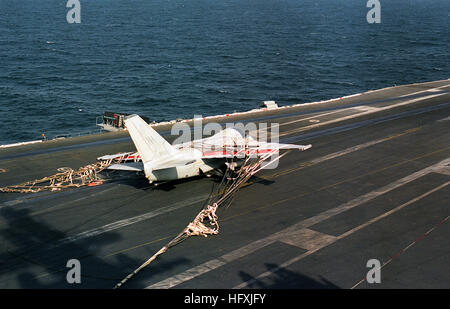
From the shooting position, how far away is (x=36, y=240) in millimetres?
29844

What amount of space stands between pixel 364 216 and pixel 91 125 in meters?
58.0

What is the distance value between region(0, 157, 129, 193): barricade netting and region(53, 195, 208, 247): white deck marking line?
8.41m

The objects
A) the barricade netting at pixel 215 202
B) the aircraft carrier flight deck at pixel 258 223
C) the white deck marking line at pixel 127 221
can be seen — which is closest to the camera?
the aircraft carrier flight deck at pixel 258 223

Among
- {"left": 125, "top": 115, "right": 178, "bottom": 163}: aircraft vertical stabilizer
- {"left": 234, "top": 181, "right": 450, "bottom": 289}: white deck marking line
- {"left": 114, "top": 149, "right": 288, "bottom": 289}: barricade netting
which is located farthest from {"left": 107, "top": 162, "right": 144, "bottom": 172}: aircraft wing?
{"left": 234, "top": 181, "right": 450, "bottom": 289}: white deck marking line

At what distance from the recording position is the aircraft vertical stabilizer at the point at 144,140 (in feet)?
113

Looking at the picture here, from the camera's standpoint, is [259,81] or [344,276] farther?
[259,81]

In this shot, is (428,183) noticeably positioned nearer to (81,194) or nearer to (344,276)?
(344,276)

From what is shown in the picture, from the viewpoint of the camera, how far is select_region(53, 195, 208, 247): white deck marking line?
30.2 metres

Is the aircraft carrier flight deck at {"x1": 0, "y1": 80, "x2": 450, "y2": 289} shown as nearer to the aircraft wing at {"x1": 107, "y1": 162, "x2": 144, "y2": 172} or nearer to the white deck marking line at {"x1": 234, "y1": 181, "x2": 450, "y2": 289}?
the white deck marking line at {"x1": 234, "y1": 181, "x2": 450, "y2": 289}

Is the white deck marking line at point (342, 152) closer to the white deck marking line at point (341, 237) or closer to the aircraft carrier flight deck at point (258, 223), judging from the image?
the aircraft carrier flight deck at point (258, 223)

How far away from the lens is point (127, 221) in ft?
108

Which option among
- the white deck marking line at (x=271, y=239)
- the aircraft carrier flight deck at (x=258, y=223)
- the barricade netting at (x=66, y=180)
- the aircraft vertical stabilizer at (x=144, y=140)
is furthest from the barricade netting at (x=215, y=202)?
the barricade netting at (x=66, y=180)

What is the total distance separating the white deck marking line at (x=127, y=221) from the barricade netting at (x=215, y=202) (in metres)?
1.45

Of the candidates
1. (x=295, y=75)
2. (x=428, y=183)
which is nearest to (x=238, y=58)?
(x=295, y=75)
